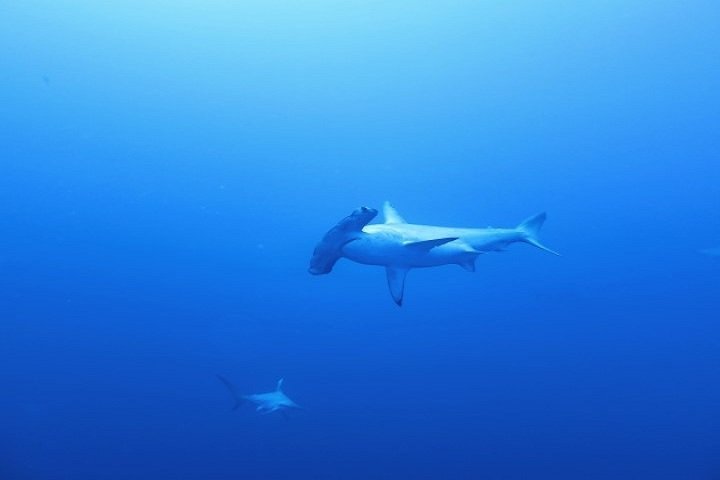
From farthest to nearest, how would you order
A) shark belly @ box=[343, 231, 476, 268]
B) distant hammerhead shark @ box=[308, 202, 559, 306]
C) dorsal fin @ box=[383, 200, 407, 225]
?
dorsal fin @ box=[383, 200, 407, 225] → shark belly @ box=[343, 231, 476, 268] → distant hammerhead shark @ box=[308, 202, 559, 306]

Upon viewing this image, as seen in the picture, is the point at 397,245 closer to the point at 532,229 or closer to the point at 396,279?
the point at 396,279

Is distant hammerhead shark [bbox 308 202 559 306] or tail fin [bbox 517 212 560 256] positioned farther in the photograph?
tail fin [bbox 517 212 560 256]

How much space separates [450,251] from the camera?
4.77 meters

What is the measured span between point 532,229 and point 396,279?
1855mm

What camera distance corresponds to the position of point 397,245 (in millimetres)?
4324

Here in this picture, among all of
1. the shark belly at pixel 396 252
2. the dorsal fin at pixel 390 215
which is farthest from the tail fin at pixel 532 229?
the dorsal fin at pixel 390 215

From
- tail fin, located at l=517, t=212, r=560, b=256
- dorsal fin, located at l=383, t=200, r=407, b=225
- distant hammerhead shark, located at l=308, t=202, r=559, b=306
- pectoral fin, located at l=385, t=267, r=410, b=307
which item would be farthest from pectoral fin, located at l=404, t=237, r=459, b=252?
tail fin, located at l=517, t=212, r=560, b=256

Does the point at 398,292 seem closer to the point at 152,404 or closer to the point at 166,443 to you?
the point at 166,443

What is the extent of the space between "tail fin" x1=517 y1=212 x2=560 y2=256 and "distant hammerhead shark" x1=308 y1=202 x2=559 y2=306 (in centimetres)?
27

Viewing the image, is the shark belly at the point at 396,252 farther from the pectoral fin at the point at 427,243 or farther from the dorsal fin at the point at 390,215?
the dorsal fin at the point at 390,215

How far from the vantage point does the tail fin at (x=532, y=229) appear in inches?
220

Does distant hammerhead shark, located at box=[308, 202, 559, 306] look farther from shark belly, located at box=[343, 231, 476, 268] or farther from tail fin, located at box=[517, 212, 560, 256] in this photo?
tail fin, located at box=[517, 212, 560, 256]

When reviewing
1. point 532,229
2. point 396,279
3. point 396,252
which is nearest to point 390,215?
point 396,279

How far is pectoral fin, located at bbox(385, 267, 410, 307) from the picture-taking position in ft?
15.5
